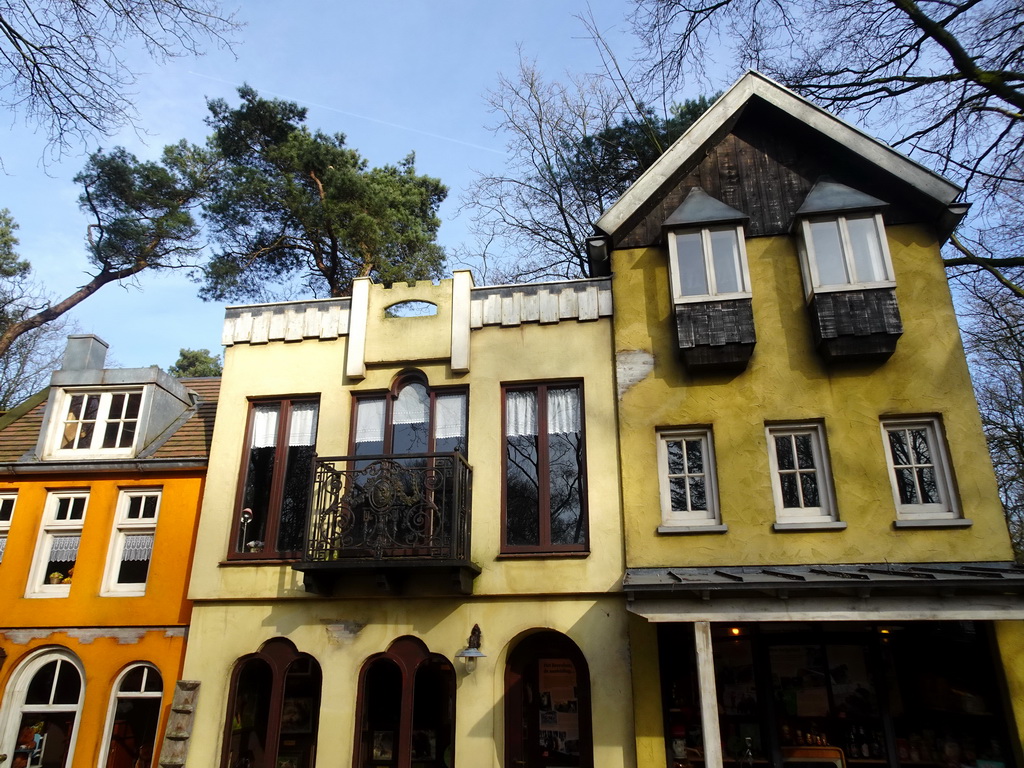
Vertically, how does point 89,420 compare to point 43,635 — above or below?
above

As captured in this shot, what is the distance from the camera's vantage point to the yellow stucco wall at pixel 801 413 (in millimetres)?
9359

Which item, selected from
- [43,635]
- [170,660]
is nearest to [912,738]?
[170,660]

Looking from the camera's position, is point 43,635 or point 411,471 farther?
point 43,635

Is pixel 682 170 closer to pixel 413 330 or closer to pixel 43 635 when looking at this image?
pixel 413 330

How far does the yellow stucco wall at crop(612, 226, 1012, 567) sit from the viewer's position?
9359 mm

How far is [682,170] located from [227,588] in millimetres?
9833

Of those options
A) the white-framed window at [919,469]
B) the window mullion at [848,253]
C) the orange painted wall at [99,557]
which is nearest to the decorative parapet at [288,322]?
the orange painted wall at [99,557]

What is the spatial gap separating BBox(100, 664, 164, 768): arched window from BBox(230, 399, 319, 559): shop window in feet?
7.50

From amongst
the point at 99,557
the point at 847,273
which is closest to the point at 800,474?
the point at 847,273

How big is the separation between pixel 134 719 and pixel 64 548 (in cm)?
315

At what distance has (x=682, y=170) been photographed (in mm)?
11656

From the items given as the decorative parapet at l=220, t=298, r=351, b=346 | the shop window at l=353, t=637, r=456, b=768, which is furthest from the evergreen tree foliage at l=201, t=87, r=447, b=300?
the shop window at l=353, t=637, r=456, b=768

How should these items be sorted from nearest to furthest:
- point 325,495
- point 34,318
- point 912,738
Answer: point 912,738
point 325,495
point 34,318

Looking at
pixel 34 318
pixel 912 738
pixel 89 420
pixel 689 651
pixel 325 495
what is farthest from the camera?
pixel 34 318
